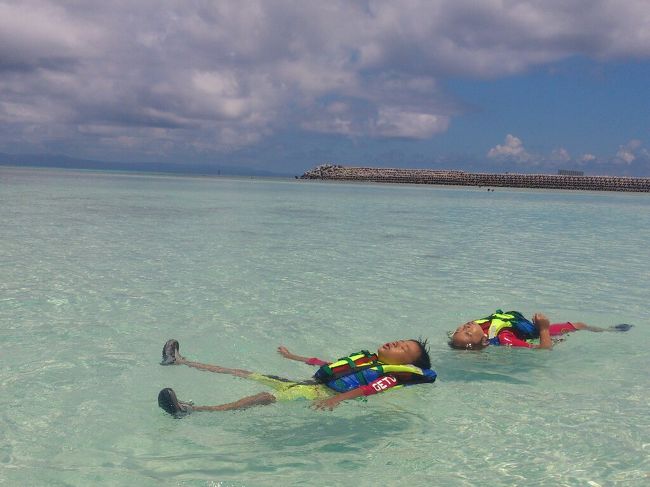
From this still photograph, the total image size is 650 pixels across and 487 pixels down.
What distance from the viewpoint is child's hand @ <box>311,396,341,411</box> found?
4289mm

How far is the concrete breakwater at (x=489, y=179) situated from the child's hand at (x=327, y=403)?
9243 cm

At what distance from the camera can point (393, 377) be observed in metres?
4.73

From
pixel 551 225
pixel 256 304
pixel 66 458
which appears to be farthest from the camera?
pixel 551 225

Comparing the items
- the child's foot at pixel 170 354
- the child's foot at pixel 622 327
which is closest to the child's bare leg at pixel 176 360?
the child's foot at pixel 170 354

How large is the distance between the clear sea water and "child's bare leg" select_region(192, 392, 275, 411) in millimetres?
67

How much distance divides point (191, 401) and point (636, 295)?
788 centimetres

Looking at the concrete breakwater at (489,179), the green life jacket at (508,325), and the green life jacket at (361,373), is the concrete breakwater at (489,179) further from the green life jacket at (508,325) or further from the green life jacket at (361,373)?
the green life jacket at (361,373)

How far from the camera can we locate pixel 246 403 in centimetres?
442

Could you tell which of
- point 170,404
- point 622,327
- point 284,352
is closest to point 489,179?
point 622,327

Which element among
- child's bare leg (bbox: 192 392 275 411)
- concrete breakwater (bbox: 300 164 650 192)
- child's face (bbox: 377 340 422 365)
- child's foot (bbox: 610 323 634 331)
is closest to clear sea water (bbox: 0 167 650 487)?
child's bare leg (bbox: 192 392 275 411)

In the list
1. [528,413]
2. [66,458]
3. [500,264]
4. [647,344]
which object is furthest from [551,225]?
[66,458]

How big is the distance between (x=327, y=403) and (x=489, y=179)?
309ft

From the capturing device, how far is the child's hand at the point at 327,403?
4289 millimetres

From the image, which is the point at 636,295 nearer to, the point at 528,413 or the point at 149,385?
the point at 528,413
